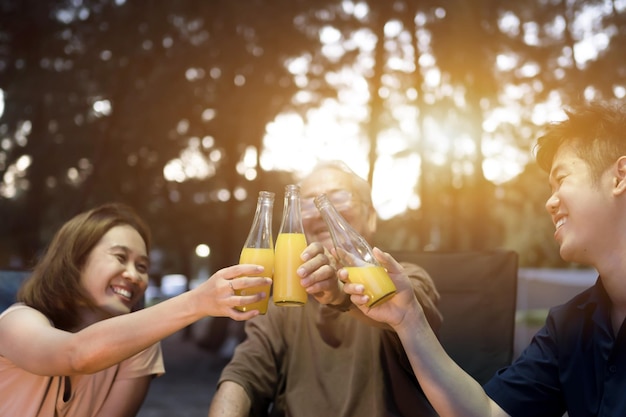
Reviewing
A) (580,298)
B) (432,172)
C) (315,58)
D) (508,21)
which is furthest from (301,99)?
(580,298)

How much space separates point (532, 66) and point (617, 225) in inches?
276

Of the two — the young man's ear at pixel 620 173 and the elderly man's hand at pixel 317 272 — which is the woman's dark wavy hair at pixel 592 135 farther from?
the elderly man's hand at pixel 317 272

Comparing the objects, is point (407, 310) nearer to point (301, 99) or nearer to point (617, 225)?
point (617, 225)

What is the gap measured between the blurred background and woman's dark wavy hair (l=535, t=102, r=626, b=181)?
6.10 meters

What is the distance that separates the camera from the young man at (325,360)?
1.92m

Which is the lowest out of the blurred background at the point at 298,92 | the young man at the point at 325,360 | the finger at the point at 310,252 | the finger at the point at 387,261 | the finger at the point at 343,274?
the young man at the point at 325,360

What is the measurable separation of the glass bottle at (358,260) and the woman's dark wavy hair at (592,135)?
57 centimetres

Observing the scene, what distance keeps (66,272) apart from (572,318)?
1.49m

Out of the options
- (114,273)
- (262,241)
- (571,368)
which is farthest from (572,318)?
(114,273)

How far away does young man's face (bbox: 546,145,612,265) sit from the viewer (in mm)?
1448

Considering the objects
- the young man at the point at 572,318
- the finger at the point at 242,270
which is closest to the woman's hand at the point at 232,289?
the finger at the point at 242,270

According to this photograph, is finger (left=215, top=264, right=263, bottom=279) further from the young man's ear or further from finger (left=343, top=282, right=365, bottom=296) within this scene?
the young man's ear

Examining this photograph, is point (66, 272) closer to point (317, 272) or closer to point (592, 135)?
point (317, 272)

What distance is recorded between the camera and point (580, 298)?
1649mm
